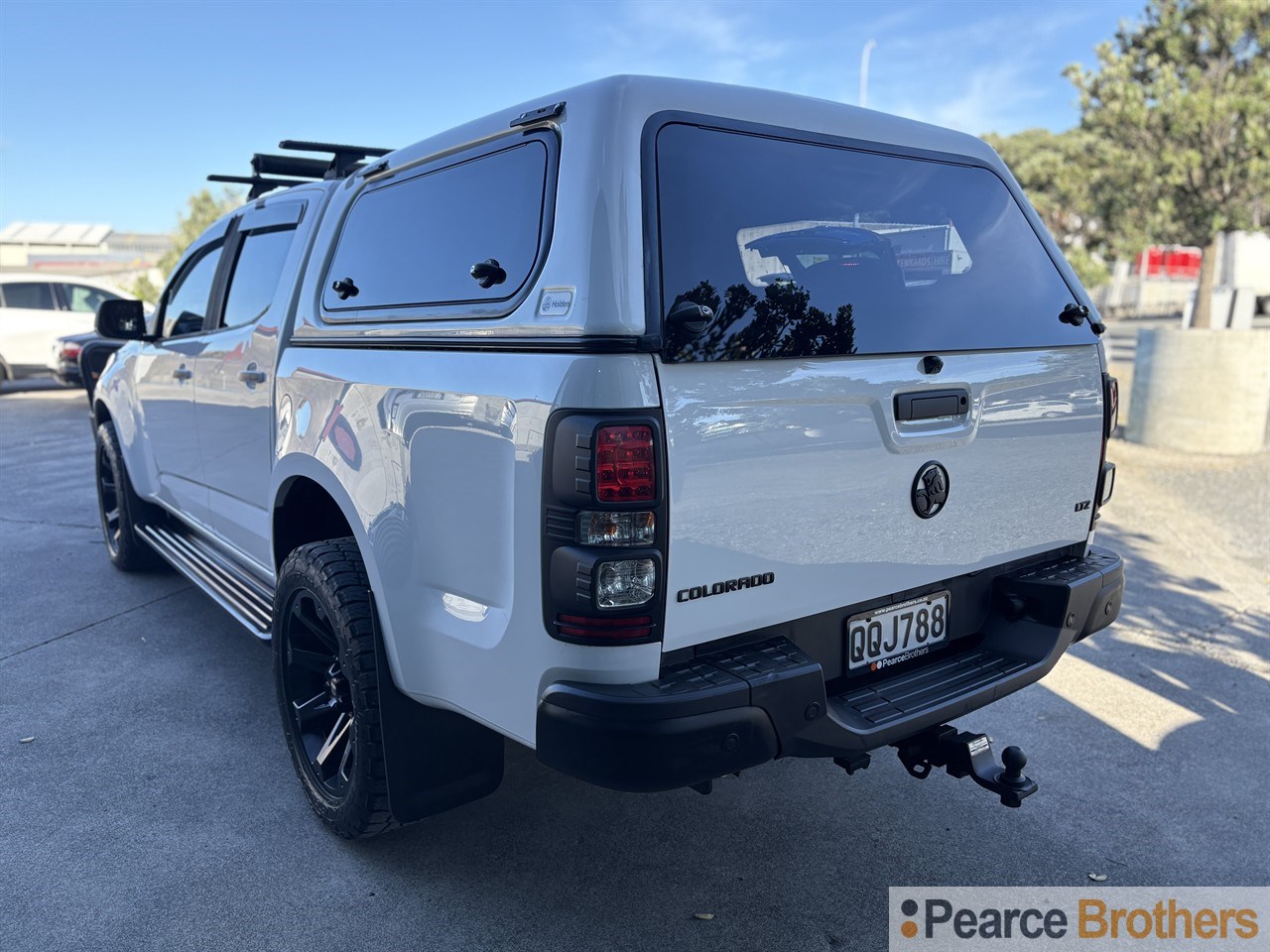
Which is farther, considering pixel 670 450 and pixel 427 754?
pixel 427 754

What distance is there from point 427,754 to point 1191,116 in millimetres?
13026

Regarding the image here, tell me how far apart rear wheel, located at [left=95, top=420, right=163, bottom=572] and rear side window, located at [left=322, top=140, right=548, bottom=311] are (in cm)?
284

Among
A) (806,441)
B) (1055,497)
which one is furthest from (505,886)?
(1055,497)

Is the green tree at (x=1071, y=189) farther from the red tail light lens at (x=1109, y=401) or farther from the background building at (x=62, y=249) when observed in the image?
the background building at (x=62, y=249)

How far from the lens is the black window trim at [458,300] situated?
230cm

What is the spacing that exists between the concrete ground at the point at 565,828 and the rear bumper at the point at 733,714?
63 cm

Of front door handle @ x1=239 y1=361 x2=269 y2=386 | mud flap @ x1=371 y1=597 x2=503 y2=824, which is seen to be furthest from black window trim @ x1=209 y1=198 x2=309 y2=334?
mud flap @ x1=371 y1=597 x2=503 y2=824

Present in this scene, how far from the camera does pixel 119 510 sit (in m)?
5.54

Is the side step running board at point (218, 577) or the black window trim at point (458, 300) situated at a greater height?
the black window trim at point (458, 300)

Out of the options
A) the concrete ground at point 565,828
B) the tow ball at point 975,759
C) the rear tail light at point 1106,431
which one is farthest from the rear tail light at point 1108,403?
the concrete ground at point 565,828

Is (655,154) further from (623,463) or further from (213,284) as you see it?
(213,284)

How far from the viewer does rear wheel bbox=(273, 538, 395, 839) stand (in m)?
2.69

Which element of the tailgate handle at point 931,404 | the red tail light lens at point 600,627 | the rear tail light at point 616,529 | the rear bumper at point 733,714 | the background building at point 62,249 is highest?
the background building at point 62,249

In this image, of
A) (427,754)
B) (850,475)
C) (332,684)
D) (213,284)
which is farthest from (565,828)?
(213,284)
